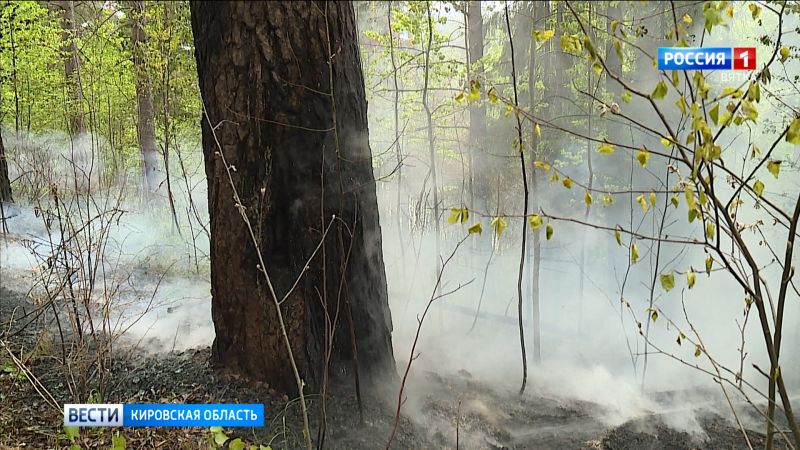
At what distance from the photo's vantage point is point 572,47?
3.32 ft

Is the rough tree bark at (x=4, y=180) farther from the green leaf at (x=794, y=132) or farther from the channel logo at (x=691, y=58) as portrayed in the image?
the green leaf at (x=794, y=132)

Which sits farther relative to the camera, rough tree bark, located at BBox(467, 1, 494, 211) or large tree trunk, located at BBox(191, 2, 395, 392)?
rough tree bark, located at BBox(467, 1, 494, 211)

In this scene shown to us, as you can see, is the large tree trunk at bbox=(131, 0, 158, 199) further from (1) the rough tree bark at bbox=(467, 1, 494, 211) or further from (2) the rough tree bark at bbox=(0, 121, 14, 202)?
(1) the rough tree bark at bbox=(467, 1, 494, 211)

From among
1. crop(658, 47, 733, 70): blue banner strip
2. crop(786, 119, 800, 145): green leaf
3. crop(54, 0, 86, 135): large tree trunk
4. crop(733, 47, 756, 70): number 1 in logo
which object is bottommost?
crop(786, 119, 800, 145): green leaf

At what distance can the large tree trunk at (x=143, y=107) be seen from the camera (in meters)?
3.31

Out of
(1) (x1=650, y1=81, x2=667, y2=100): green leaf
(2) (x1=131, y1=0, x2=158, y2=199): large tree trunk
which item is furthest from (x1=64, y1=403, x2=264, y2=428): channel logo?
(2) (x1=131, y1=0, x2=158, y2=199): large tree trunk

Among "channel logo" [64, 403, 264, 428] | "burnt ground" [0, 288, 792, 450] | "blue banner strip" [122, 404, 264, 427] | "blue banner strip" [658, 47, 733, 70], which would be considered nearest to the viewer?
"blue banner strip" [658, 47, 733, 70]

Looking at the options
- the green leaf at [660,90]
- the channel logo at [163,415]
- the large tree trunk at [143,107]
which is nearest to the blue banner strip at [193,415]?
the channel logo at [163,415]

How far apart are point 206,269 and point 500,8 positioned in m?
2.30

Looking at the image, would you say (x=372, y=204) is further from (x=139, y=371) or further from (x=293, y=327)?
(x=139, y=371)

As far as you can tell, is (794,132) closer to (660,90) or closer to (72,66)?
(660,90)

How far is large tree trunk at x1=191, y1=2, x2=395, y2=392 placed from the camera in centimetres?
165

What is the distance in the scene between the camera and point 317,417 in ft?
5.66

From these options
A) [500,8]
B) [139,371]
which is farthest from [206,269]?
[500,8]
